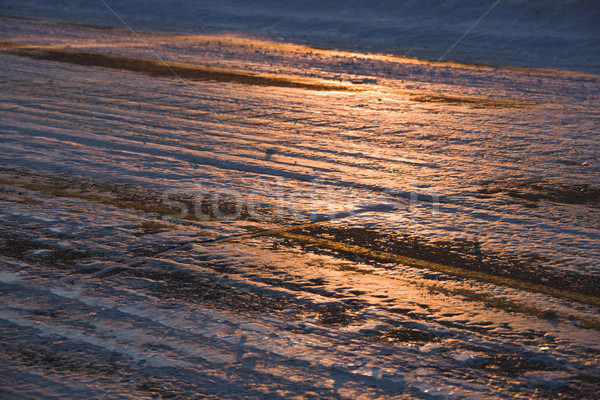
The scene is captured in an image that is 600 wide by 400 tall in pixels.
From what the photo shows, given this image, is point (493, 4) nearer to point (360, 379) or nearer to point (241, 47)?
point (241, 47)

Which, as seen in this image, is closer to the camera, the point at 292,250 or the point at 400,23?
the point at 292,250

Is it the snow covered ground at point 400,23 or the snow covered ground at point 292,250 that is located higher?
the snow covered ground at point 400,23

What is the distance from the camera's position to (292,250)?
383 centimetres

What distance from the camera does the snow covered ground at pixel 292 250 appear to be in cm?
262

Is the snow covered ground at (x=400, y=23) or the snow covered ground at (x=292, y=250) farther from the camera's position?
the snow covered ground at (x=400, y=23)

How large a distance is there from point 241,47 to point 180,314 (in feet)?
43.5

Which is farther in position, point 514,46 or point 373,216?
point 514,46

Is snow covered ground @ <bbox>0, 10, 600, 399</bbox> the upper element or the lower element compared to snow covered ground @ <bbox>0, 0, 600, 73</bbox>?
lower

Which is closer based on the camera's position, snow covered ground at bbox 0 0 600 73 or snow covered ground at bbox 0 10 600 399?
snow covered ground at bbox 0 10 600 399

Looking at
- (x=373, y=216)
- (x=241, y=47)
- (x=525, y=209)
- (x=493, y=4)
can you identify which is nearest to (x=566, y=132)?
(x=525, y=209)

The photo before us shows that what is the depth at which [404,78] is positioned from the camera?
37.1 ft

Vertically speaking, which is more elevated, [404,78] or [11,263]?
[404,78]

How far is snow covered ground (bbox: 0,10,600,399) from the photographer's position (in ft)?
8.61

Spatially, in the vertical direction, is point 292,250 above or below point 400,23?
below
